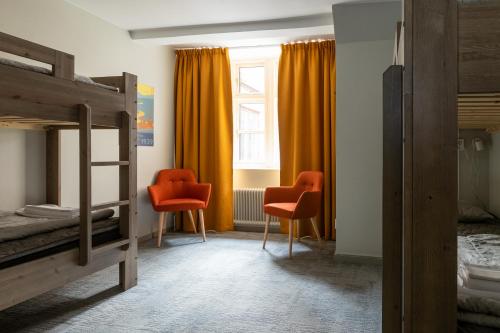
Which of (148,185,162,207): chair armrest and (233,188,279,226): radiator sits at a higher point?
(148,185,162,207): chair armrest

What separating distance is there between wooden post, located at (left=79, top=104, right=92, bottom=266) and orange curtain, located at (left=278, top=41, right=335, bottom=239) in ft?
9.09

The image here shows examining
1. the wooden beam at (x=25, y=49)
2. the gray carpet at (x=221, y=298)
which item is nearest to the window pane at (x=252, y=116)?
the gray carpet at (x=221, y=298)

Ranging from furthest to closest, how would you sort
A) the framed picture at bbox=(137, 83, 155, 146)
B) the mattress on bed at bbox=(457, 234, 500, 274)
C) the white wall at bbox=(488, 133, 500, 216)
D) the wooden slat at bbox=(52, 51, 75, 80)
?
1. the framed picture at bbox=(137, 83, 155, 146)
2. the white wall at bbox=(488, 133, 500, 216)
3. the wooden slat at bbox=(52, 51, 75, 80)
4. the mattress on bed at bbox=(457, 234, 500, 274)

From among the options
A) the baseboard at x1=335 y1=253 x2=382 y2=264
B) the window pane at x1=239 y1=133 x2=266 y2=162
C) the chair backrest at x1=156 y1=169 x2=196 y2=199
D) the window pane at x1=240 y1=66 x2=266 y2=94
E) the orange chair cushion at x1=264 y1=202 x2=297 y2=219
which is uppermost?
the window pane at x1=240 y1=66 x2=266 y2=94

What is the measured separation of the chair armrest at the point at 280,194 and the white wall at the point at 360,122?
0.78 m

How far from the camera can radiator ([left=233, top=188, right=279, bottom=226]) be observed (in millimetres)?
5125

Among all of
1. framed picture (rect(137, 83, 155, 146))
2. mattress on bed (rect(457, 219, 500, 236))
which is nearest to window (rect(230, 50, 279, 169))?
framed picture (rect(137, 83, 155, 146))

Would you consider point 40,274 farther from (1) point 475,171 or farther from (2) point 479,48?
(1) point 475,171

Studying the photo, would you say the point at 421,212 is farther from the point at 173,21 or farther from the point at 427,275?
the point at 173,21

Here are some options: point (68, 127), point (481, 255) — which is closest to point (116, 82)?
point (68, 127)

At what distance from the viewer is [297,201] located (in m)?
4.36

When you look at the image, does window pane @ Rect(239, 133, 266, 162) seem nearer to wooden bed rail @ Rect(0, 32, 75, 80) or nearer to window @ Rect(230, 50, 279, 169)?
window @ Rect(230, 50, 279, 169)

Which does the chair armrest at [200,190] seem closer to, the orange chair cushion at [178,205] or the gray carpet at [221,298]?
the orange chair cushion at [178,205]

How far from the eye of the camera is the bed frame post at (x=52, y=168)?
10.9 ft
